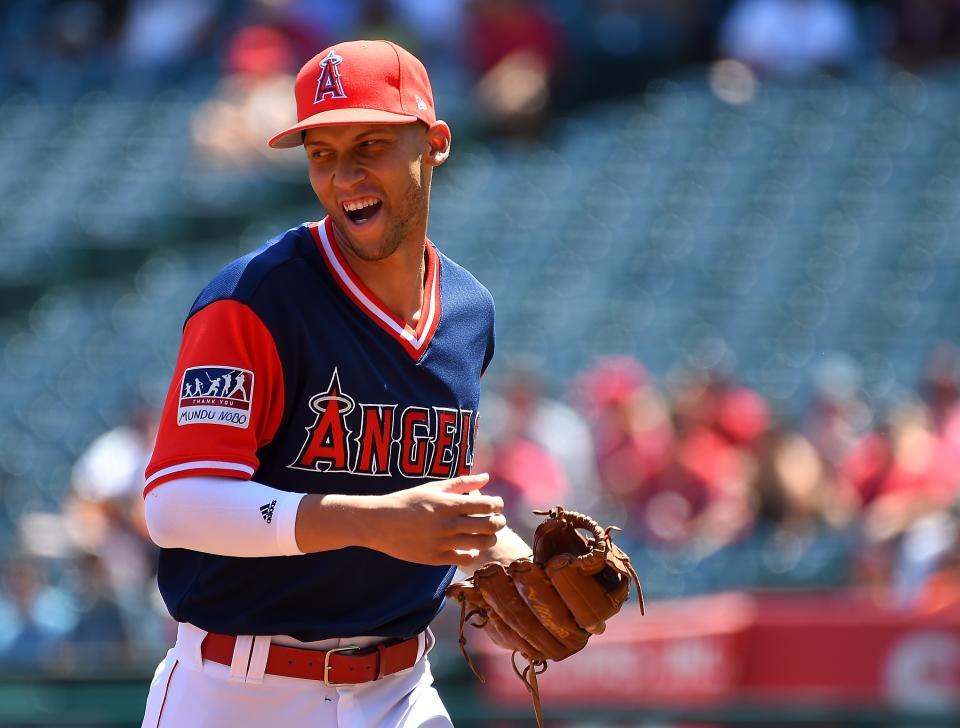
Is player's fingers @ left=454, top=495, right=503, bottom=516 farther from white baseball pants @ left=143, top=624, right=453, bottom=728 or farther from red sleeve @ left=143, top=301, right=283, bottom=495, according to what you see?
white baseball pants @ left=143, top=624, right=453, bottom=728

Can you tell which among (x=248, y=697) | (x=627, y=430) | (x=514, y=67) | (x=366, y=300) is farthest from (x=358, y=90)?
(x=514, y=67)

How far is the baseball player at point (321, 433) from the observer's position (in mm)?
2512

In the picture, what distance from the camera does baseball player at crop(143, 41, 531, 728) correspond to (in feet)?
8.24

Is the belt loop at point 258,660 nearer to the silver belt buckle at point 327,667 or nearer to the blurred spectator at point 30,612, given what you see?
the silver belt buckle at point 327,667

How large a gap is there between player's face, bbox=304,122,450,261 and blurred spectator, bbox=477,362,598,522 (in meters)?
4.19

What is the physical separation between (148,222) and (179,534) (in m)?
9.04

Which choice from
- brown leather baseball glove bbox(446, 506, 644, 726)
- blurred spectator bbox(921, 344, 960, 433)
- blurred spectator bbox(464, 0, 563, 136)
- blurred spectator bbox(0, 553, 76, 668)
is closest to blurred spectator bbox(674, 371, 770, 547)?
blurred spectator bbox(921, 344, 960, 433)

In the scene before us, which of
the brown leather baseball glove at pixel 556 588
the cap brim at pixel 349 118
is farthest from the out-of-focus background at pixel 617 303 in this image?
the cap brim at pixel 349 118

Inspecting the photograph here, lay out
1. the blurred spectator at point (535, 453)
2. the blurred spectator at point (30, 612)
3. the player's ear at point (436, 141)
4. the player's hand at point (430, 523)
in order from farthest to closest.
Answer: the blurred spectator at point (30, 612), the blurred spectator at point (535, 453), the player's ear at point (436, 141), the player's hand at point (430, 523)

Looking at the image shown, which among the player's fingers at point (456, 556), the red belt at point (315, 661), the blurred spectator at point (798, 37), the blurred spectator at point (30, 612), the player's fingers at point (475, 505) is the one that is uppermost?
the blurred spectator at point (798, 37)

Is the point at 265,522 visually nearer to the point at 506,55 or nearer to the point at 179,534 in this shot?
the point at 179,534

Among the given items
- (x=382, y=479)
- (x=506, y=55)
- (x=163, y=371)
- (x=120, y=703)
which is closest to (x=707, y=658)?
(x=120, y=703)

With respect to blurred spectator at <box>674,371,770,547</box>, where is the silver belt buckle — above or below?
below

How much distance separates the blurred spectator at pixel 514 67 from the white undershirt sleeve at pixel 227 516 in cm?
872
